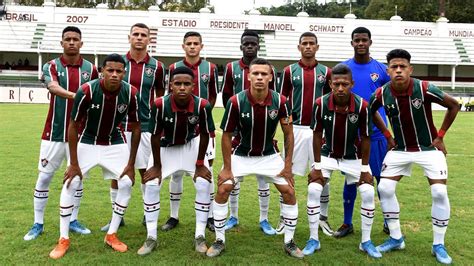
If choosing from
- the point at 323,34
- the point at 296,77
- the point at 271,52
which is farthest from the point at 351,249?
the point at 323,34

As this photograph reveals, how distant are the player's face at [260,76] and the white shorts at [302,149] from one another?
969 mm

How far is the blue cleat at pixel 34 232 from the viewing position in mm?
4789

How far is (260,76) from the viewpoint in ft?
14.7

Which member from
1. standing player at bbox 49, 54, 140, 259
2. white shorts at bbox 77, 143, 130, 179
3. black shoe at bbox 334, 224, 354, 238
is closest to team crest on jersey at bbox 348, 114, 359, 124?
black shoe at bbox 334, 224, 354, 238

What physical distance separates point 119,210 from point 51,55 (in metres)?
36.3

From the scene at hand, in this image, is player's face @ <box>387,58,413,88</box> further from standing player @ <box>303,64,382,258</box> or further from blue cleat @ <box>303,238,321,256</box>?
blue cleat @ <box>303,238,321,256</box>

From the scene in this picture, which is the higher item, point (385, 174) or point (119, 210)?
point (385, 174)

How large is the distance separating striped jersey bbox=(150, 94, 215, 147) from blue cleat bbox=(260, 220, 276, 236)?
4.56ft

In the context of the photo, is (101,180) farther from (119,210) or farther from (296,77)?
(296,77)

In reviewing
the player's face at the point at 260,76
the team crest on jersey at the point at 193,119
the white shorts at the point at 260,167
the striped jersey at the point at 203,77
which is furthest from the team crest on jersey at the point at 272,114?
the striped jersey at the point at 203,77

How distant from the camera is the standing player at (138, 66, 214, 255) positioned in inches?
180

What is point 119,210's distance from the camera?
4711mm

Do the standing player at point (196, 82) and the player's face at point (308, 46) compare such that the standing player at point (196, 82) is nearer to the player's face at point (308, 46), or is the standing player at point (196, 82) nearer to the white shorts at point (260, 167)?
the white shorts at point (260, 167)

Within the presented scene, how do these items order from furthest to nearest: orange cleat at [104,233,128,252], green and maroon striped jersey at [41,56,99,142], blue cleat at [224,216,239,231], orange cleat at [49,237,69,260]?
blue cleat at [224,216,239,231] → green and maroon striped jersey at [41,56,99,142] → orange cleat at [104,233,128,252] → orange cleat at [49,237,69,260]
